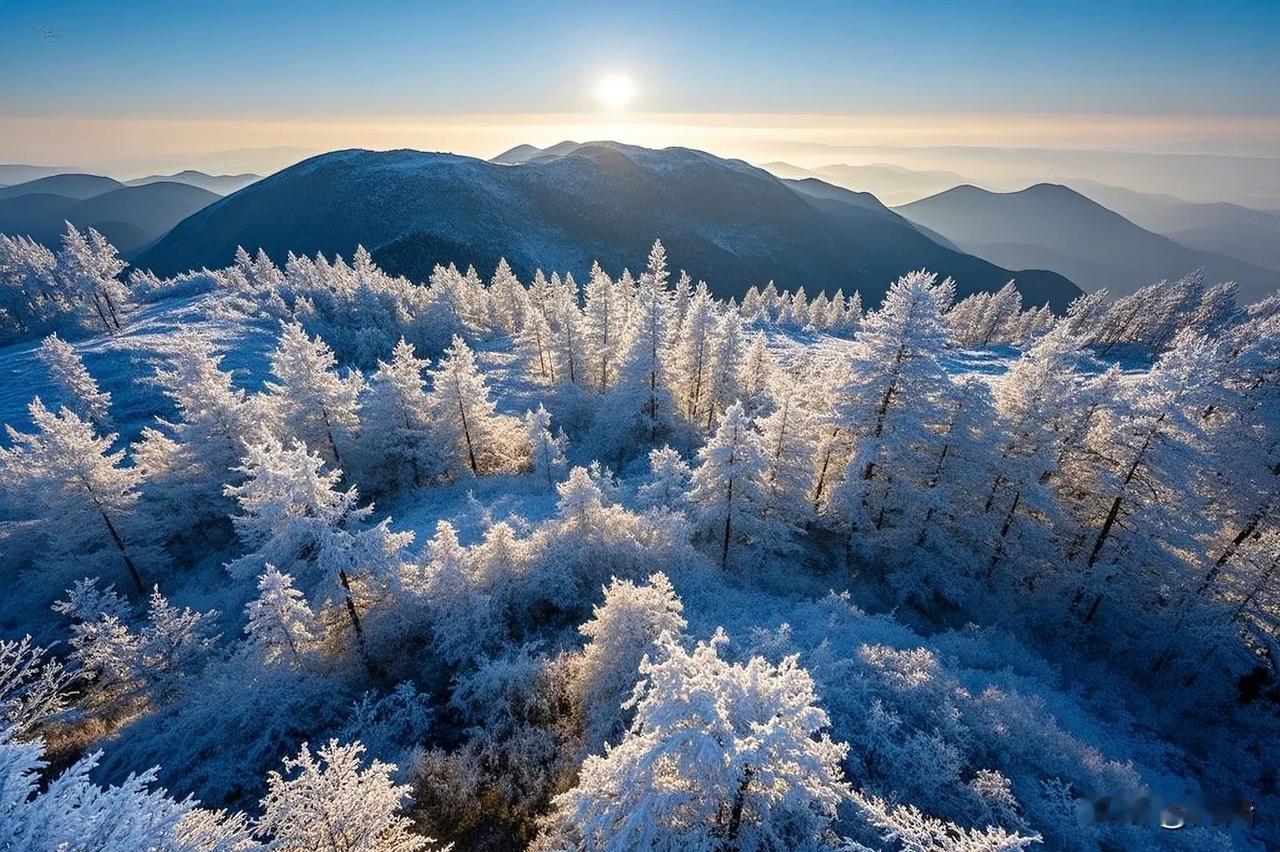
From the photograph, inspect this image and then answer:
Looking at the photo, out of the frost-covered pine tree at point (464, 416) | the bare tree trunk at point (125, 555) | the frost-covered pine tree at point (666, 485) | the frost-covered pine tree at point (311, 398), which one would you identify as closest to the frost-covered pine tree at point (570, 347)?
the frost-covered pine tree at point (464, 416)

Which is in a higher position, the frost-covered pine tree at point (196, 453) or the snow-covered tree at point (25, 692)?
the snow-covered tree at point (25, 692)

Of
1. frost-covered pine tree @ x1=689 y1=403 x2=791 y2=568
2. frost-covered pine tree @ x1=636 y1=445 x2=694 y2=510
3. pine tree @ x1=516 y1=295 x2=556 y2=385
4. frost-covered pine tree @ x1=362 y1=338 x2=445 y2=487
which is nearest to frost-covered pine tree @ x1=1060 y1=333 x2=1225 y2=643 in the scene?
frost-covered pine tree @ x1=689 y1=403 x2=791 y2=568

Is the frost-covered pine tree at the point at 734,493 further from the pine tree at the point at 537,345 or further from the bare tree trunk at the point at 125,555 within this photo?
the bare tree trunk at the point at 125,555

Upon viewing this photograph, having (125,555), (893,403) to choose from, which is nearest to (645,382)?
(893,403)

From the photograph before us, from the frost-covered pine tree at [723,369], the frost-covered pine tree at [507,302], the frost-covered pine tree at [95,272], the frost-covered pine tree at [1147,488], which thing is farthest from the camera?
the frost-covered pine tree at [507,302]

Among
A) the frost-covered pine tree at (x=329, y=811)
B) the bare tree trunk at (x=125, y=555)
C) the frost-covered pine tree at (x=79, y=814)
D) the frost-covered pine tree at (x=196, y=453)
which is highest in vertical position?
the frost-covered pine tree at (x=79, y=814)

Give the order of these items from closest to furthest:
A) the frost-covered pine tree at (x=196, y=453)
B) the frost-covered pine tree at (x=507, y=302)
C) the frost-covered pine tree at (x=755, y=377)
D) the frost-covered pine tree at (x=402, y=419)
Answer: the frost-covered pine tree at (x=196, y=453) < the frost-covered pine tree at (x=402, y=419) < the frost-covered pine tree at (x=755, y=377) < the frost-covered pine tree at (x=507, y=302)
